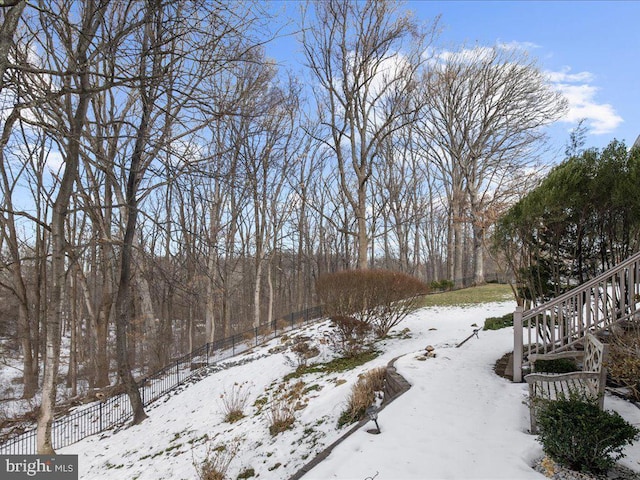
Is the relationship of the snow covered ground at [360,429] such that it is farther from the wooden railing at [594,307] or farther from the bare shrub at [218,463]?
the wooden railing at [594,307]

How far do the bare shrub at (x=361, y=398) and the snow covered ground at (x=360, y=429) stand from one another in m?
0.24

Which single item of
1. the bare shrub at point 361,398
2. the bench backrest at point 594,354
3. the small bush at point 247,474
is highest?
the bench backrest at point 594,354

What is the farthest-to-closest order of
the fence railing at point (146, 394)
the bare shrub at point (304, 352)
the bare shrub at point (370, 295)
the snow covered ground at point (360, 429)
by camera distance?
the bare shrub at point (370, 295) < the bare shrub at point (304, 352) < the fence railing at point (146, 394) < the snow covered ground at point (360, 429)

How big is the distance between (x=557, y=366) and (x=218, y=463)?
5.34m

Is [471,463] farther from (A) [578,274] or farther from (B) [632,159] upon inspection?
(B) [632,159]

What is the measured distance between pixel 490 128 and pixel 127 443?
23.7 m

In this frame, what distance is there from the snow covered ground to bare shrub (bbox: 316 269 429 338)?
846 millimetres

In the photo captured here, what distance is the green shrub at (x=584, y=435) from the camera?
2.94 meters

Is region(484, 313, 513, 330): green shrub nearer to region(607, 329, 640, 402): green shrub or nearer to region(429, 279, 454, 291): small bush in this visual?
region(607, 329, 640, 402): green shrub

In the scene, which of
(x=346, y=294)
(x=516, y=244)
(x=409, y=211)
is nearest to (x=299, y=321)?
(x=346, y=294)

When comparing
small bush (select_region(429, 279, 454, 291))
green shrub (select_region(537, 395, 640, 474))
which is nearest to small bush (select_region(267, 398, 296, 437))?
green shrub (select_region(537, 395, 640, 474))

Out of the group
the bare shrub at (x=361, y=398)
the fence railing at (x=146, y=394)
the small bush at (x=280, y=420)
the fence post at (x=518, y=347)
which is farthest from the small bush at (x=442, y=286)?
the small bush at (x=280, y=420)

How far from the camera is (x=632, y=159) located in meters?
5.77

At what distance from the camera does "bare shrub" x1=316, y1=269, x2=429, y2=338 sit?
992 centimetres
